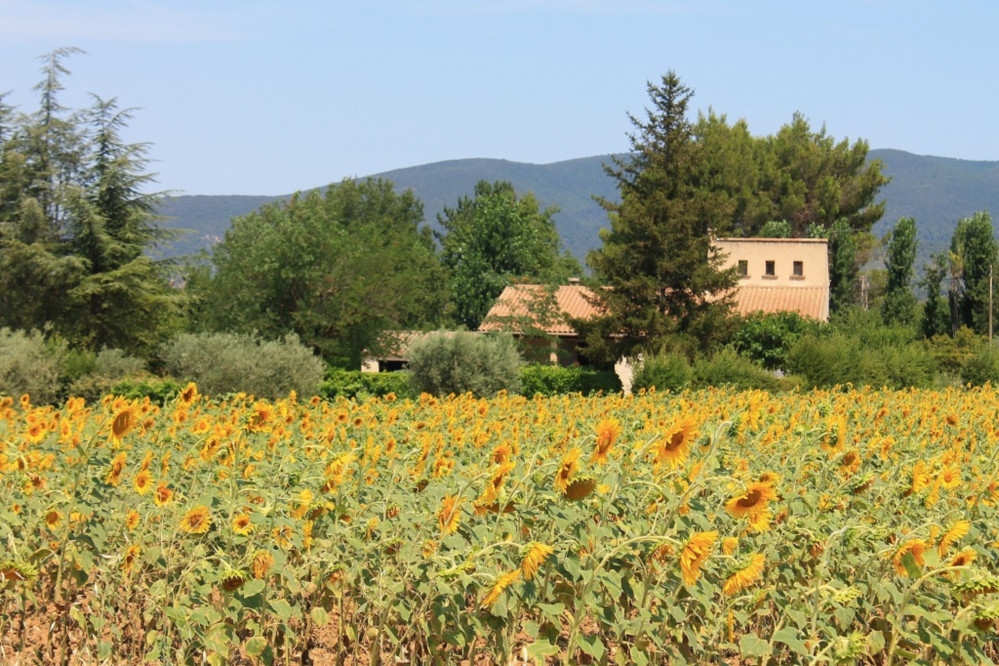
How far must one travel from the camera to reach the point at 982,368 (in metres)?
30.4

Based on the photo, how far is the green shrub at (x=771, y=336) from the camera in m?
35.9

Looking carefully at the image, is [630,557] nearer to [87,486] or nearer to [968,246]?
[87,486]

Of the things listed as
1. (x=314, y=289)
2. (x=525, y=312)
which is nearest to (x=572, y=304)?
(x=525, y=312)

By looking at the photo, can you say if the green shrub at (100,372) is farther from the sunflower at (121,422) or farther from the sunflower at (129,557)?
the sunflower at (121,422)

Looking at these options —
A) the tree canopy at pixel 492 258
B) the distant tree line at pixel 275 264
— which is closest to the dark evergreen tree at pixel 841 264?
the tree canopy at pixel 492 258

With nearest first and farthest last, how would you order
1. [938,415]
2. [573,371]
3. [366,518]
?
[366,518], [938,415], [573,371]

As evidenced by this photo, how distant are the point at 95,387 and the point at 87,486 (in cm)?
2359

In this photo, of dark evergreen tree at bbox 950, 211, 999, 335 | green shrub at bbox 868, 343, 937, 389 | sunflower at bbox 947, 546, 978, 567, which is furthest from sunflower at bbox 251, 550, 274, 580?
dark evergreen tree at bbox 950, 211, 999, 335

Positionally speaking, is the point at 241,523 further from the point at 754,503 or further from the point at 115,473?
the point at 754,503

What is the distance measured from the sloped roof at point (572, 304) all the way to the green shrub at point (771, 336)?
3.30 meters

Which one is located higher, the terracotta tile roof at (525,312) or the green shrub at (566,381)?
the terracotta tile roof at (525,312)

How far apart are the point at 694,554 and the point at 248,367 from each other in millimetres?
23985

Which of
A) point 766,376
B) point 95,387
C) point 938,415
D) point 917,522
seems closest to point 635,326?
point 766,376

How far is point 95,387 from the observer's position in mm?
27109
